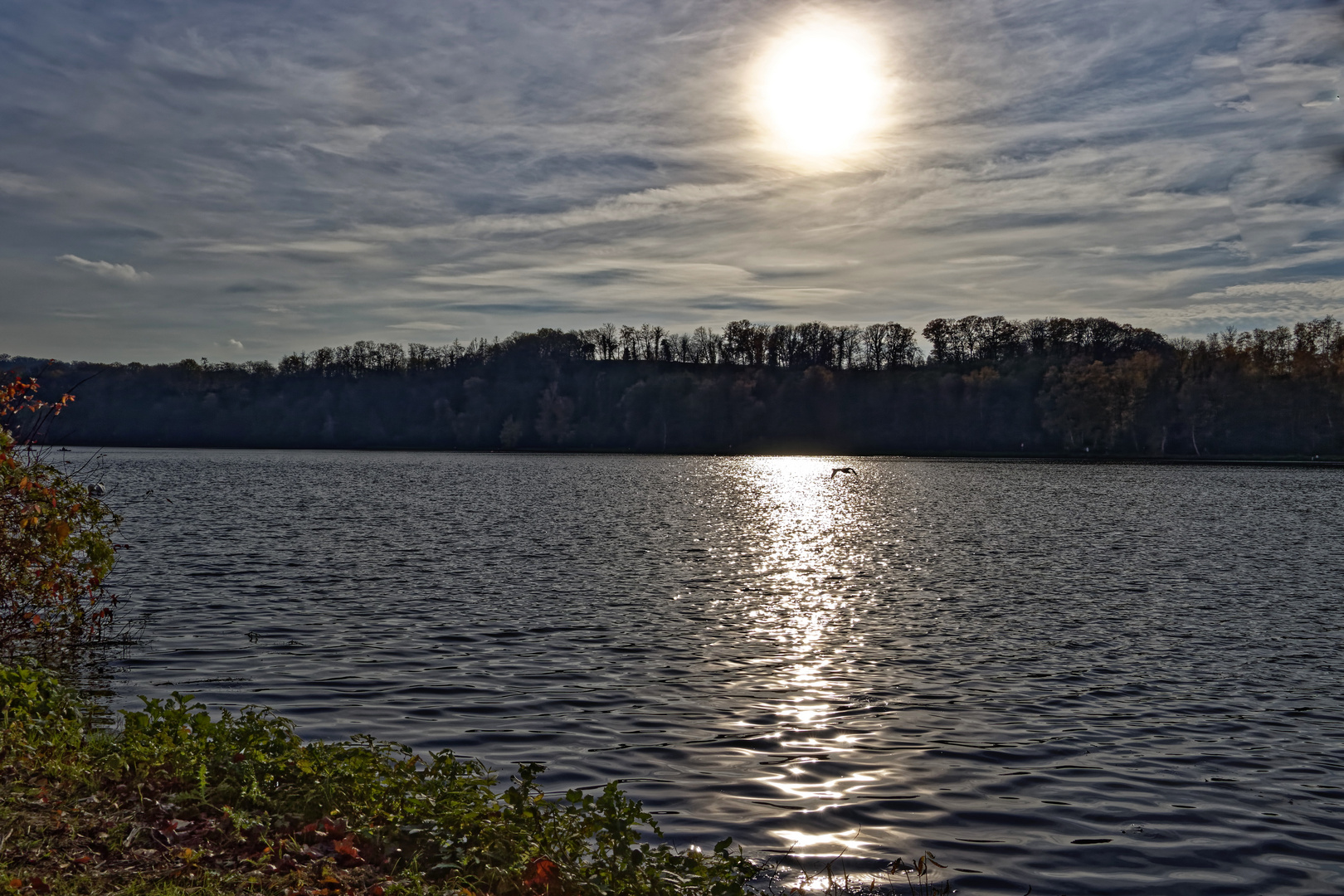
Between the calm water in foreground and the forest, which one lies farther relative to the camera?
the forest

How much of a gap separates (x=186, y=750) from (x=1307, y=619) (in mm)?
25125

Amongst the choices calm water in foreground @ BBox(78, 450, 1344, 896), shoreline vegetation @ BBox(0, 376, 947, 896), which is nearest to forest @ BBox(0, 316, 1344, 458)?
calm water in foreground @ BBox(78, 450, 1344, 896)

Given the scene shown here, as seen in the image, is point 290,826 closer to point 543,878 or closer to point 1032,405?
point 543,878

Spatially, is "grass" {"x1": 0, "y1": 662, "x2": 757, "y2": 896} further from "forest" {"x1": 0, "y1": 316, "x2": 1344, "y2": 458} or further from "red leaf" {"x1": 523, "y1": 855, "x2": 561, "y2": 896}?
"forest" {"x1": 0, "y1": 316, "x2": 1344, "y2": 458}

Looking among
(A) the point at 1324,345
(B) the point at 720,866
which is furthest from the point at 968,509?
(A) the point at 1324,345

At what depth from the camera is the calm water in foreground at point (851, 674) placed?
10.9 metres

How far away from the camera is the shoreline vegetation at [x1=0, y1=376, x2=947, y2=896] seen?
7.60m

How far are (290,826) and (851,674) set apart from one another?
38.3 ft

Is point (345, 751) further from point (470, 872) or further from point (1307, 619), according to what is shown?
point (1307, 619)

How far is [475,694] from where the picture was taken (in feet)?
52.7

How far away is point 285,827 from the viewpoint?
341 inches

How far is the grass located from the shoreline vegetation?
19 mm

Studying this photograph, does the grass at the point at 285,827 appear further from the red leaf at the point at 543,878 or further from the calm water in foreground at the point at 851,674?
the calm water in foreground at the point at 851,674

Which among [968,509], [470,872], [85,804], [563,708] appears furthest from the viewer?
[968,509]
